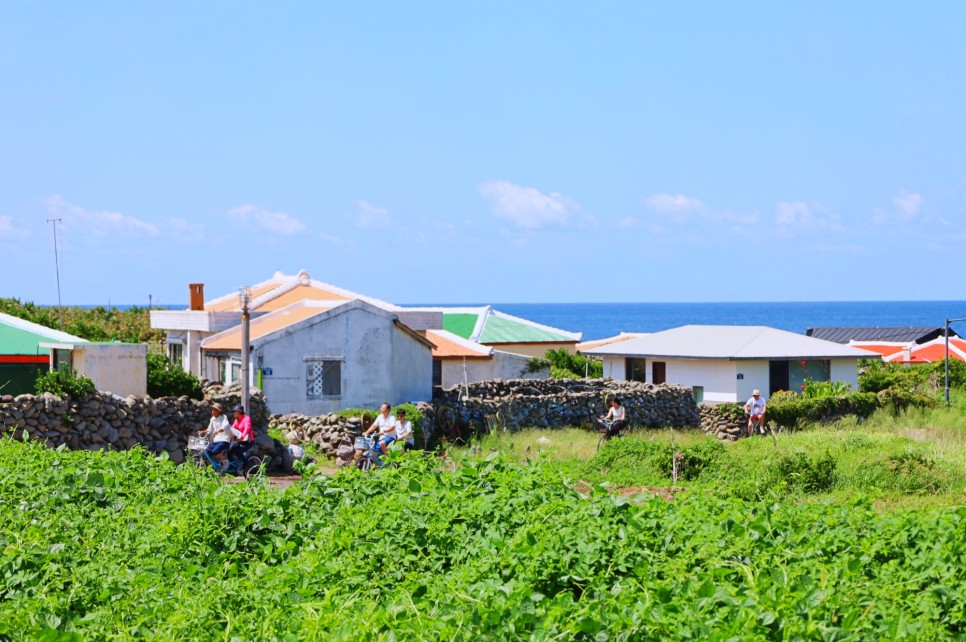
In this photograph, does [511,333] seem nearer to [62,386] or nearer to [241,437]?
[62,386]

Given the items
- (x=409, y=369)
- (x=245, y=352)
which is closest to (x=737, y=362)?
(x=409, y=369)

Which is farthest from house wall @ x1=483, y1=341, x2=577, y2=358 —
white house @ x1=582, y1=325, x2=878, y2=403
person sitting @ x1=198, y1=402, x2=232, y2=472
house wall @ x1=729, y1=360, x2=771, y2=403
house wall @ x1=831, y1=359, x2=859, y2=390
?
person sitting @ x1=198, y1=402, x2=232, y2=472

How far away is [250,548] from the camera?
896cm

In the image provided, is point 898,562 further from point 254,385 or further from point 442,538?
point 254,385

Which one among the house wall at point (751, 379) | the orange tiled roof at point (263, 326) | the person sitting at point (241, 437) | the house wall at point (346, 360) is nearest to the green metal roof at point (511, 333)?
the house wall at point (751, 379)

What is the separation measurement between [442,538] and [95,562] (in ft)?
8.19

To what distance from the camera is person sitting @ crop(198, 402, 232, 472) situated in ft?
62.3

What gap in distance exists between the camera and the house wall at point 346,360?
93.8 ft

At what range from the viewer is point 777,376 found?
38062 mm

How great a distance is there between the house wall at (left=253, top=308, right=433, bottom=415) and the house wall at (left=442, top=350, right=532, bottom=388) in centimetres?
872

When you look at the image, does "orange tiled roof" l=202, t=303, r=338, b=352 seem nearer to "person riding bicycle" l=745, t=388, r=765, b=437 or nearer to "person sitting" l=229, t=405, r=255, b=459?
"person sitting" l=229, t=405, r=255, b=459

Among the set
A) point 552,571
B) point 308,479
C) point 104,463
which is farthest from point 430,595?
point 104,463

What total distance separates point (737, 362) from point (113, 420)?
22.3 m

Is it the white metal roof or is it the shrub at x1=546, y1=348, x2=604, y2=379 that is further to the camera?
the shrub at x1=546, y1=348, x2=604, y2=379
